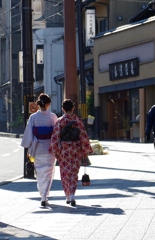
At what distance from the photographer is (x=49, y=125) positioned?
12008mm

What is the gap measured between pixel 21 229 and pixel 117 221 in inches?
51.5

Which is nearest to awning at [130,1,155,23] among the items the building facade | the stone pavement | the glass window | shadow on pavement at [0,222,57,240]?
the building facade

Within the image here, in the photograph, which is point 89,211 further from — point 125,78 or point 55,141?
point 125,78

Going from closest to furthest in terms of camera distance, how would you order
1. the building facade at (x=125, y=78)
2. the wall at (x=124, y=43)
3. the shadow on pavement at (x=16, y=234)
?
the shadow on pavement at (x=16, y=234)
the wall at (x=124, y=43)
the building facade at (x=125, y=78)

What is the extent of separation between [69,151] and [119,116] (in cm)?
2946

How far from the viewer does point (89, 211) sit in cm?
1095

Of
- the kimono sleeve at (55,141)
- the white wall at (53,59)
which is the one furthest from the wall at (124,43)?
the kimono sleeve at (55,141)

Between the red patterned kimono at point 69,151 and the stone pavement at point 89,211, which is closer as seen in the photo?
the stone pavement at point 89,211

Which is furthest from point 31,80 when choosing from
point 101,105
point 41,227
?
point 101,105

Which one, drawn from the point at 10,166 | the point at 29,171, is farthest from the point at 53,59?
the point at 29,171

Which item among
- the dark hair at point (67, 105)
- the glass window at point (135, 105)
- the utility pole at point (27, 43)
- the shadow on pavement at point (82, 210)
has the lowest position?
the shadow on pavement at point (82, 210)

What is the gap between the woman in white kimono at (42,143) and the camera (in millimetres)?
11938

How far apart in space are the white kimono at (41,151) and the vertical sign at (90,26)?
2936 centimetres

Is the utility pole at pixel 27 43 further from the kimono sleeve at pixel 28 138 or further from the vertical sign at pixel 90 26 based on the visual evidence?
the vertical sign at pixel 90 26
